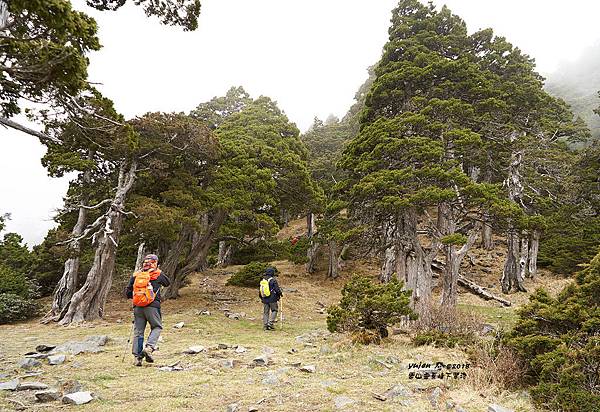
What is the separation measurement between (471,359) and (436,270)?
1648 cm

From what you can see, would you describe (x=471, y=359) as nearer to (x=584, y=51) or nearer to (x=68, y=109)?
(x=68, y=109)

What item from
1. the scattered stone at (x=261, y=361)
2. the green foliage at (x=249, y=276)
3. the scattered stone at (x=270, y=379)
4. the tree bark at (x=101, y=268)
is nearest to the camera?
the scattered stone at (x=270, y=379)

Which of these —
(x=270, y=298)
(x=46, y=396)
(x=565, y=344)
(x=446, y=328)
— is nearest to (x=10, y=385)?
(x=46, y=396)

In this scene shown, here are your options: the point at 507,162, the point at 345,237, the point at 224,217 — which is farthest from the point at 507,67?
the point at 224,217

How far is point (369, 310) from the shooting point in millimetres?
7879

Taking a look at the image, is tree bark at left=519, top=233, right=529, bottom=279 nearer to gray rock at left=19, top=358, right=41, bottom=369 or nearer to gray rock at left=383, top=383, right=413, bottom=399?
gray rock at left=383, top=383, right=413, bottom=399

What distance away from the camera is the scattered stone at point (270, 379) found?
528 centimetres

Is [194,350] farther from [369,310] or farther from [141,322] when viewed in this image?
[369,310]

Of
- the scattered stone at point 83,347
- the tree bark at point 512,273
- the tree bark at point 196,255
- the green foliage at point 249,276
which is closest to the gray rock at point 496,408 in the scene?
the scattered stone at point 83,347

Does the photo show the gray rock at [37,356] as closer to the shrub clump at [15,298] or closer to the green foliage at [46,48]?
the green foliage at [46,48]

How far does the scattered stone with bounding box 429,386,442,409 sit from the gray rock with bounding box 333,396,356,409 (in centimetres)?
87

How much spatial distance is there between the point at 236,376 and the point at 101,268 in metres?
9.48

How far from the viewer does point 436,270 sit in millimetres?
21234

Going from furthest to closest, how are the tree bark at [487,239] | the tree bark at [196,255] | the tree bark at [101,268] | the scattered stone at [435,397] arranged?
the tree bark at [487,239] < the tree bark at [196,255] < the tree bark at [101,268] < the scattered stone at [435,397]
